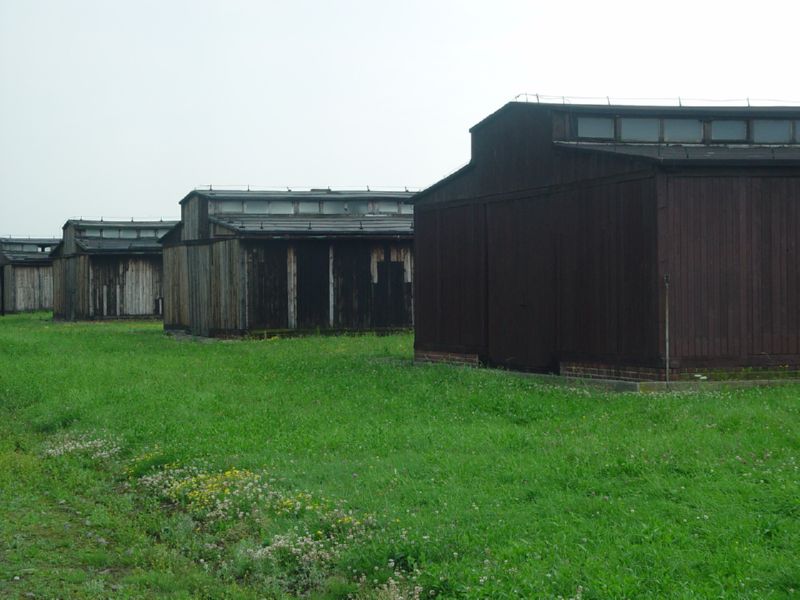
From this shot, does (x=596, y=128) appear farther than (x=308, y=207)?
No

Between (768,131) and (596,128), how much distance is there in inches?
172

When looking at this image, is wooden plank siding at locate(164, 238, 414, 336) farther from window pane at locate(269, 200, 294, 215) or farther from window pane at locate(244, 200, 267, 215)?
window pane at locate(269, 200, 294, 215)

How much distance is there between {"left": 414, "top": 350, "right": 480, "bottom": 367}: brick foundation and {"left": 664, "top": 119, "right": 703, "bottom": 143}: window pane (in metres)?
7.37

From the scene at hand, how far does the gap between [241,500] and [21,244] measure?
81.6m

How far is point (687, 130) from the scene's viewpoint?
24.2m

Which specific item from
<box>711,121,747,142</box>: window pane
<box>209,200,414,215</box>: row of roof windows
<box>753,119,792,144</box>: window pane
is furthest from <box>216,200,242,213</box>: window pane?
<box>753,119,792,144</box>: window pane

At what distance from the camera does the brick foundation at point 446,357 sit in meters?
26.2

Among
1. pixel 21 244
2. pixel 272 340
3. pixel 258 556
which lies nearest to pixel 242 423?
pixel 258 556

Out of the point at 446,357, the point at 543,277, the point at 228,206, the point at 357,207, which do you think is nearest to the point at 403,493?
the point at 543,277

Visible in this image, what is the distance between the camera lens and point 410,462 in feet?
42.6

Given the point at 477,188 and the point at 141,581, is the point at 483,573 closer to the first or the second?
the point at 141,581

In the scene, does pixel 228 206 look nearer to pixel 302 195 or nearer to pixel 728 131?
pixel 302 195

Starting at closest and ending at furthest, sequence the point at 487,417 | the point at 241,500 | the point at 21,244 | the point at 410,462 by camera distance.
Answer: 1. the point at 241,500
2. the point at 410,462
3. the point at 487,417
4. the point at 21,244

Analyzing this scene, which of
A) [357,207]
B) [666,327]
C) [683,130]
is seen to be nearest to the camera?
[666,327]
